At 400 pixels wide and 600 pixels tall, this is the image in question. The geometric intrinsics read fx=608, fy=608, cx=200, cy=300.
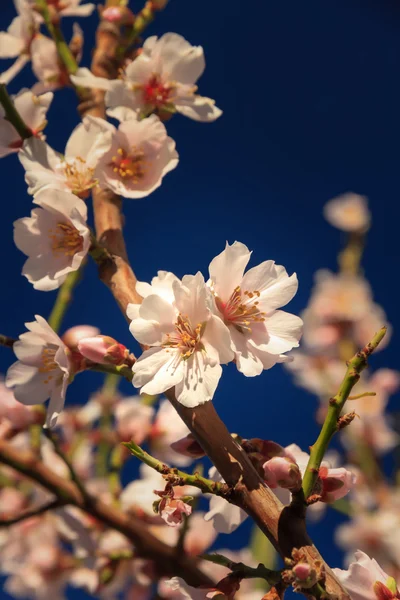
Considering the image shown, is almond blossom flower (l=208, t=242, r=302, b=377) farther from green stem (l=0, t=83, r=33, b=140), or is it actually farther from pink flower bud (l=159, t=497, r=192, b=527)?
green stem (l=0, t=83, r=33, b=140)

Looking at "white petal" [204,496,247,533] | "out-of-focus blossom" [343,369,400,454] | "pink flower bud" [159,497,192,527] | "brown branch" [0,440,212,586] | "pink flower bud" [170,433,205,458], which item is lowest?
"out-of-focus blossom" [343,369,400,454]

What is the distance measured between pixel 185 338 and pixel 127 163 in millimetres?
424

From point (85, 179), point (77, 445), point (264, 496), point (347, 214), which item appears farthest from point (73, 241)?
point (347, 214)

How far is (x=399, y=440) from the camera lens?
2.23m

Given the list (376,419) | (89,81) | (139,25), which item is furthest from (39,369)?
(376,419)

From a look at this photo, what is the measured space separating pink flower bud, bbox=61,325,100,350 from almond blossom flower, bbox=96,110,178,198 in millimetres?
233

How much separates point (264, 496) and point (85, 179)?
0.58 meters

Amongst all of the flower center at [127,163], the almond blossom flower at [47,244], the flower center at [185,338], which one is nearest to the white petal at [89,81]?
the flower center at [127,163]

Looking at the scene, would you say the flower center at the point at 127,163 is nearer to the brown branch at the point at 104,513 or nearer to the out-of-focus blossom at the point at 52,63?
the out-of-focus blossom at the point at 52,63

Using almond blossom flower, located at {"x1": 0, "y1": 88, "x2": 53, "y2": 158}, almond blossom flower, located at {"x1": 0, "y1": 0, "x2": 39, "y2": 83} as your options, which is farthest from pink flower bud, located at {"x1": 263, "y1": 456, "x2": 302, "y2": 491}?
almond blossom flower, located at {"x1": 0, "y1": 0, "x2": 39, "y2": 83}

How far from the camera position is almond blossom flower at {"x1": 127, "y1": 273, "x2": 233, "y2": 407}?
69cm

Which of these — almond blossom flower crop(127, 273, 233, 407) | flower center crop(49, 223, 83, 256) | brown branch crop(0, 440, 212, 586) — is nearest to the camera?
almond blossom flower crop(127, 273, 233, 407)

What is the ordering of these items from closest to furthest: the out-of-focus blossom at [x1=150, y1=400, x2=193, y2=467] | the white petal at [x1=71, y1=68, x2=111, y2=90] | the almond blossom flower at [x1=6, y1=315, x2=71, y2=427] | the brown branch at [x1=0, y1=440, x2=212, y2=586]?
1. the almond blossom flower at [x1=6, y1=315, x2=71, y2=427]
2. the white petal at [x1=71, y1=68, x2=111, y2=90]
3. the brown branch at [x1=0, y1=440, x2=212, y2=586]
4. the out-of-focus blossom at [x1=150, y1=400, x2=193, y2=467]

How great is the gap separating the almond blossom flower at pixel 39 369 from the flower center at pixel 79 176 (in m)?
0.24
